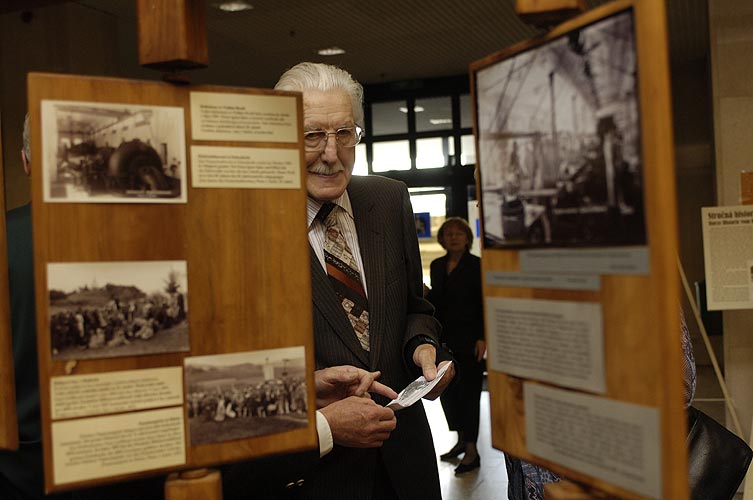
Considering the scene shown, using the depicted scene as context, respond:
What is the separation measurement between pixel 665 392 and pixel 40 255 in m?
0.76

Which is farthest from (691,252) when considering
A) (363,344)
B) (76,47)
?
(363,344)

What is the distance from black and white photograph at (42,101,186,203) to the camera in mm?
976

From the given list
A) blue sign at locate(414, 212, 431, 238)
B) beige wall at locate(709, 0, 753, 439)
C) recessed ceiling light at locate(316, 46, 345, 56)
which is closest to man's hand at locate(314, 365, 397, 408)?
beige wall at locate(709, 0, 753, 439)

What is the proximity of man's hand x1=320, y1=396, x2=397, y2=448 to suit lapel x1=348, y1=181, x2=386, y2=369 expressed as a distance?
0.70ft

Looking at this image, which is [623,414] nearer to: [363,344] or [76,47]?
[363,344]

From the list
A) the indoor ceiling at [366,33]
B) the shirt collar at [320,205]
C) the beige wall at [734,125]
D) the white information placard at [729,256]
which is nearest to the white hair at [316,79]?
the shirt collar at [320,205]

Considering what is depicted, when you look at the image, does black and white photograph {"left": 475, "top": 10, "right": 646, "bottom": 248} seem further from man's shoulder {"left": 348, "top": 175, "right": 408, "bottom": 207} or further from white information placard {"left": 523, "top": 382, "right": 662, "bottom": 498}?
man's shoulder {"left": 348, "top": 175, "right": 408, "bottom": 207}

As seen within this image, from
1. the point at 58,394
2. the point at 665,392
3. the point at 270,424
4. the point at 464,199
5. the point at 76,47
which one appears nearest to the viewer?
the point at 665,392

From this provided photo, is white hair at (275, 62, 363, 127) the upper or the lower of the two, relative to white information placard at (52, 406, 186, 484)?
upper

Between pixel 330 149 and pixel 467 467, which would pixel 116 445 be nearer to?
pixel 330 149

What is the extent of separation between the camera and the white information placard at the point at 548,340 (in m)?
0.87

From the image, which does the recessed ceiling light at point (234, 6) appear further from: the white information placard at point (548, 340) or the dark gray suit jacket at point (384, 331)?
the white information placard at point (548, 340)

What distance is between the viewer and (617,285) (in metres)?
0.83

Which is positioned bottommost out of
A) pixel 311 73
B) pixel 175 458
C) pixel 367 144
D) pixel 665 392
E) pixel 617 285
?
pixel 175 458
